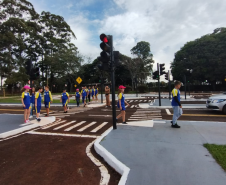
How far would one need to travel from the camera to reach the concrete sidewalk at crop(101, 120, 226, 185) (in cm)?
281

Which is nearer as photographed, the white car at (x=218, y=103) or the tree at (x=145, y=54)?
the white car at (x=218, y=103)

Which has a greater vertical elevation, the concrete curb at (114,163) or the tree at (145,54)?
the tree at (145,54)

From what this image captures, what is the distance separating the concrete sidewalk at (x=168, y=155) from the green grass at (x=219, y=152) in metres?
0.10

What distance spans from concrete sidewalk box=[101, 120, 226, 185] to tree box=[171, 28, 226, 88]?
37361 mm

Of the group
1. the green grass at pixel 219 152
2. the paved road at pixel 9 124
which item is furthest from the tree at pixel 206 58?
the paved road at pixel 9 124

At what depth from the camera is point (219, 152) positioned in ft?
12.4

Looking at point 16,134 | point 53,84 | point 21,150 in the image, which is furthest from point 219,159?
point 53,84

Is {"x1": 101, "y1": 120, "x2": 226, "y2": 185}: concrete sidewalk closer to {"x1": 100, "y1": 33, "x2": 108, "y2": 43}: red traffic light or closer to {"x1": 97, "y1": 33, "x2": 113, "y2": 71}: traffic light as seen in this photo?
{"x1": 97, "y1": 33, "x2": 113, "y2": 71}: traffic light

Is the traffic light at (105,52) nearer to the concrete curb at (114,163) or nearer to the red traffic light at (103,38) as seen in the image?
the red traffic light at (103,38)

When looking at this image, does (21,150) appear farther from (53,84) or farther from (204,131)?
(53,84)

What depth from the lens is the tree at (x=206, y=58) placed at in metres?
37.1

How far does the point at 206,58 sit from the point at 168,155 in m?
42.1

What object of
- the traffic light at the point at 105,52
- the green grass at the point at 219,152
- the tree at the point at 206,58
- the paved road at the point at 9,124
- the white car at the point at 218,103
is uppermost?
the tree at the point at 206,58

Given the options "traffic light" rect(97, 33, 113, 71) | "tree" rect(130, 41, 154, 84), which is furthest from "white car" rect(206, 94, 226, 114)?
"tree" rect(130, 41, 154, 84)
